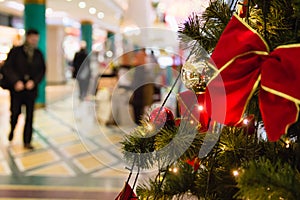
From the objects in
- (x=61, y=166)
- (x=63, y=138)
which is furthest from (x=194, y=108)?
(x=63, y=138)

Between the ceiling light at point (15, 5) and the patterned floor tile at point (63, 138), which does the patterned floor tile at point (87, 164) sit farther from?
the ceiling light at point (15, 5)

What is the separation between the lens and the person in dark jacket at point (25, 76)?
4.86 meters

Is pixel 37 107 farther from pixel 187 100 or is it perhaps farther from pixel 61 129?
pixel 187 100

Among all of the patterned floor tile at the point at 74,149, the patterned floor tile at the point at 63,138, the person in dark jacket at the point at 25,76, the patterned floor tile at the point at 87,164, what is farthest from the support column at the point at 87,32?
the patterned floor tile at the point at 87,164

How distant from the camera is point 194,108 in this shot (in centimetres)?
86

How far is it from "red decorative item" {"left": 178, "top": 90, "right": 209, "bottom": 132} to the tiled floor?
126 cm

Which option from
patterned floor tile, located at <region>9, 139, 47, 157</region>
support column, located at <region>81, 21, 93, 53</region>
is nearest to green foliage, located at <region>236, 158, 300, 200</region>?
patterned floor tile, located at <region>9, 139, 47, 157</region>

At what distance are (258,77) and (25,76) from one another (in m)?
4.62

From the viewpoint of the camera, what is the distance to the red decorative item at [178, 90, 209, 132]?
83 cm

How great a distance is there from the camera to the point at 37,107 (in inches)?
373

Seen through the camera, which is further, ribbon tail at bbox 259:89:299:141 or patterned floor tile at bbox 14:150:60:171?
patterned floor tile at bbox 14:150:60:171

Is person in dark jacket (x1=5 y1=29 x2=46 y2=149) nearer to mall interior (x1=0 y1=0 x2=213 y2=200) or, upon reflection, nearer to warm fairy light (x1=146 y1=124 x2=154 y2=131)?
mall interior (x1=0 y1=0 x2=213 y2=200)

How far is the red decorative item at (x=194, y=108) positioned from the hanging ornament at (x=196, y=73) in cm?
2

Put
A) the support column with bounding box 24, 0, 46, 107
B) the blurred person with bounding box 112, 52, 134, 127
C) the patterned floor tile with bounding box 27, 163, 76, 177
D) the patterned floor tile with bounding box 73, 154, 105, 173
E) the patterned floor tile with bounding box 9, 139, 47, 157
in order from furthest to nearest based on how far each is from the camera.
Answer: the support column with bounding box 24, 0, 46, 107 → the blurred person with bounding box 112, 52, 134, 127 → the patterned floor tile with bounding box 9, 139, 47, 157 → the patterned floor tile with bounding box 73, 154, 105, 173 → the patterned floor tile with bounding box 27, 163, 76, 177
